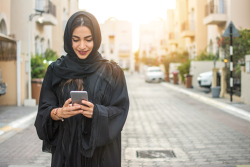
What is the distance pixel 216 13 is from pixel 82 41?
70.2 ft

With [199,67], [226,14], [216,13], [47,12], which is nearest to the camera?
[47,12]

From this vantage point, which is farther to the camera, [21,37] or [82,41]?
[21,37]

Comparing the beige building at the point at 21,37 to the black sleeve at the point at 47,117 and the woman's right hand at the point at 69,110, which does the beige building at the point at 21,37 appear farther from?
the woman's right hand at the point at 69,110

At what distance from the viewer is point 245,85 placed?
474 inches

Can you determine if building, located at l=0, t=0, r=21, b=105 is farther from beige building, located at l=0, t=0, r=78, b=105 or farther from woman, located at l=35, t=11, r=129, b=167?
woman, located at l=35, t=11, r=129, b=167

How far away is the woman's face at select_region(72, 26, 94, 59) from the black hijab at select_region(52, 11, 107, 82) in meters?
0.03

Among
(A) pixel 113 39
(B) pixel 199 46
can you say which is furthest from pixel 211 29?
(A) pixel 113 39

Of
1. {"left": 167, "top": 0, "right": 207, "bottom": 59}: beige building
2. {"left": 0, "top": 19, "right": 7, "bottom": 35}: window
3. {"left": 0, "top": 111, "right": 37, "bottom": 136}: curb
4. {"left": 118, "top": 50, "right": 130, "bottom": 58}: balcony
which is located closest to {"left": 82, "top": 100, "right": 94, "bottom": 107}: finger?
{"left": 0, "top": 111, "right": 37, "bottom": 136}: curb

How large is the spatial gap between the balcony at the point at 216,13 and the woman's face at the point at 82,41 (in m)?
20.9

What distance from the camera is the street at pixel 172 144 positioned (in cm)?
489

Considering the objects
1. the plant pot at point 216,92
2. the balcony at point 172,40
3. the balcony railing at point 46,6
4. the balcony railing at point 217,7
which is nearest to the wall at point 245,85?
the plant pot at point 216,92

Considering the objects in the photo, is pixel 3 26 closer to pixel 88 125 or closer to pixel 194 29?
pixel 88 125

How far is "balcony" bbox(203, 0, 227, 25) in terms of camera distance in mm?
21906

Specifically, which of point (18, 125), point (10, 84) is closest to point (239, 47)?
point (10, 84)
